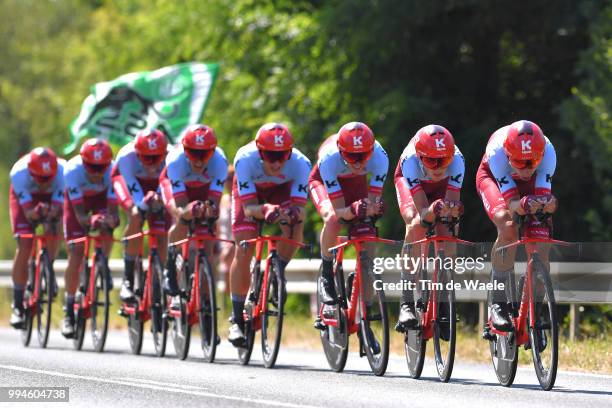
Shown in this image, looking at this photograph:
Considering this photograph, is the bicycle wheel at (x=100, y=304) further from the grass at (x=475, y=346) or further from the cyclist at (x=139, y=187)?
the grass at (x=475, y=346)

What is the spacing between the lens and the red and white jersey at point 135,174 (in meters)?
15.8

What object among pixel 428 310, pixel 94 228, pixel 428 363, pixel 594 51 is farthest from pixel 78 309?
pixel 594 51

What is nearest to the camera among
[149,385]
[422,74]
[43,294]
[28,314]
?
[149,385]

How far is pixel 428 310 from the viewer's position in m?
12.2

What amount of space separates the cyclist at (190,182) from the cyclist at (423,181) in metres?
2.54

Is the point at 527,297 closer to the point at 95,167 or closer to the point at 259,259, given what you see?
the point at 259,259

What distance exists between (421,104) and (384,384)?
13.2 metres

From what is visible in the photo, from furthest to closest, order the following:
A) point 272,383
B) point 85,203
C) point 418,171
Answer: point 85,203, point 418,171, point 272,383

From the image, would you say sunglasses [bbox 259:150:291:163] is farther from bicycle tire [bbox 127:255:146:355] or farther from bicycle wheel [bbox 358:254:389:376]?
bicycle tire [bbox 127:255:146:355]

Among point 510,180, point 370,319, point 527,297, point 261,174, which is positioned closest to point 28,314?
point 261,174

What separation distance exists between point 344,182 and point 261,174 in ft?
3.20

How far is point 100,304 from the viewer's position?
16.3m

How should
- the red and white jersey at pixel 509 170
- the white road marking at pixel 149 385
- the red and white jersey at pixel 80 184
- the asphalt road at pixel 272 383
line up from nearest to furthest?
the white road marking at pixel 149 385 → the asphalt road at pixel 272 383 → the red and white jersey at pixel 509 170 → the red and white jersey at pixel 80 184

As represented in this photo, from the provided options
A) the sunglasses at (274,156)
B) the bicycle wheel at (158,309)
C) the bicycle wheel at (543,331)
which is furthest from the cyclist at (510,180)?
the bicycle wheel at (158,309)
